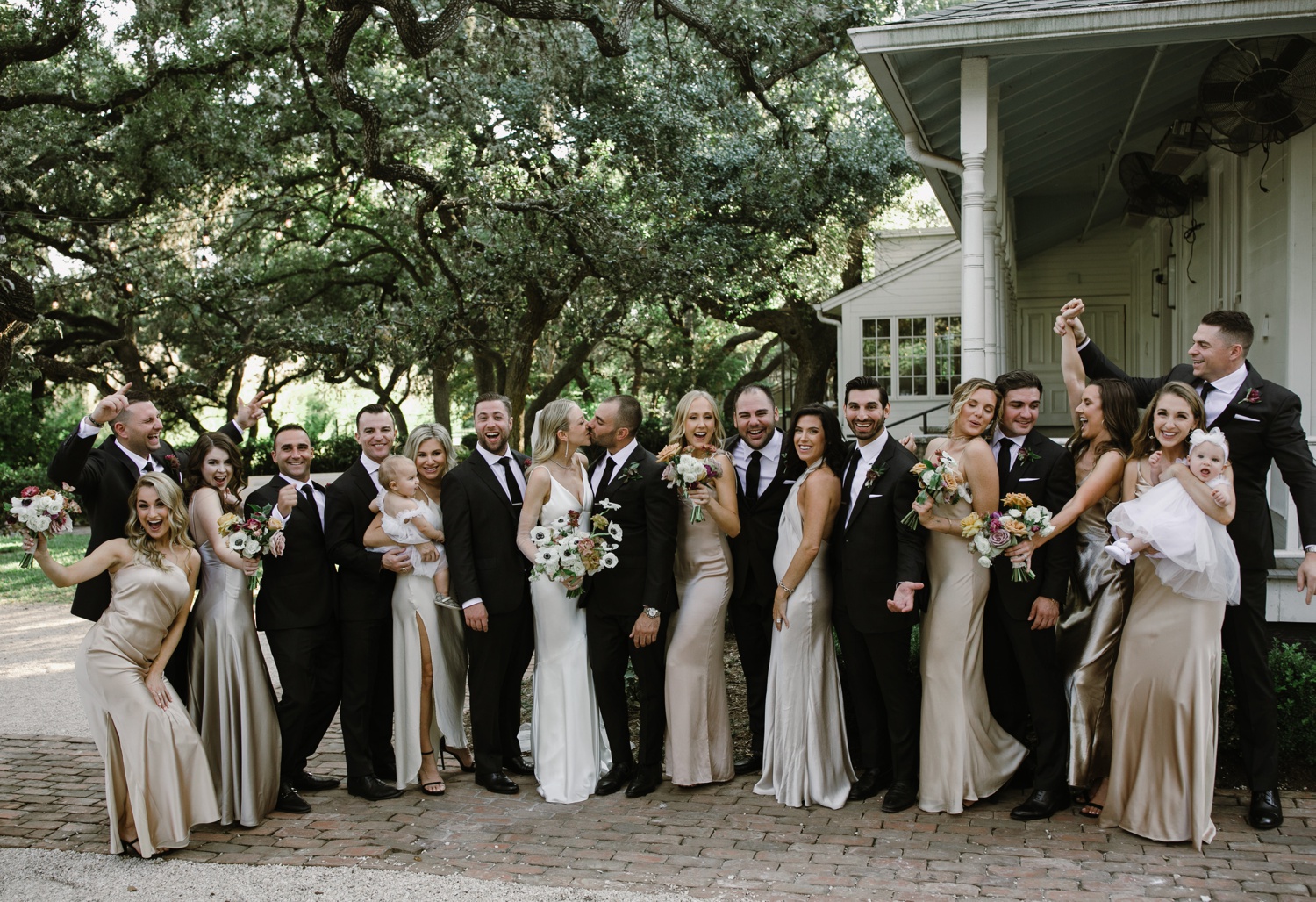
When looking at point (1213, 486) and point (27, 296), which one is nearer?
point (1213, 486)

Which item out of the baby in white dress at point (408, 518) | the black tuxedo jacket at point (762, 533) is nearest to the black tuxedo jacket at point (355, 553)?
the baby in white dress at point (408, 518)

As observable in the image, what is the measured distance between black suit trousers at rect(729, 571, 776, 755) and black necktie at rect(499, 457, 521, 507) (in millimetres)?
1358

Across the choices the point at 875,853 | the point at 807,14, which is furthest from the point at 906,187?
the point at 875,853

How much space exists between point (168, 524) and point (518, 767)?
2.40m

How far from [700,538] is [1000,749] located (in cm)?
190

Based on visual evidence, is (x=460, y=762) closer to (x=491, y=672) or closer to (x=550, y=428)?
(x=491, y=672)

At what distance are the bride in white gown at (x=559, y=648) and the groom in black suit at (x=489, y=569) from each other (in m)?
0.12

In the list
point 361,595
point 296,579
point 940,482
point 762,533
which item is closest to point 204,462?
point 296,579

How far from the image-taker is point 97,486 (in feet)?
17.9

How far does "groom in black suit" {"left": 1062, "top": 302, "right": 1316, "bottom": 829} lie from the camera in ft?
16.1

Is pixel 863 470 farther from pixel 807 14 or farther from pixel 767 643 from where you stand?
pixel 807 14

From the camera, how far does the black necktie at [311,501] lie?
5629 millimetres

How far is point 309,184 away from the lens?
1933cm

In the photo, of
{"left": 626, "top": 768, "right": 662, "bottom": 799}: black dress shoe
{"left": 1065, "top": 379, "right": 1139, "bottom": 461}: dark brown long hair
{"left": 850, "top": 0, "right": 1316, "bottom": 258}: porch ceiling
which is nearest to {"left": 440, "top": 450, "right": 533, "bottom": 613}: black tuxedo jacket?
{"left": 626, "top": 768, "right": 662, "bottom": 799}: black dress shoe
